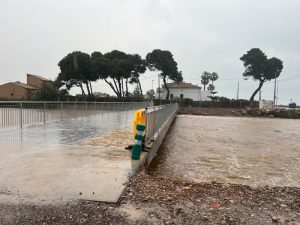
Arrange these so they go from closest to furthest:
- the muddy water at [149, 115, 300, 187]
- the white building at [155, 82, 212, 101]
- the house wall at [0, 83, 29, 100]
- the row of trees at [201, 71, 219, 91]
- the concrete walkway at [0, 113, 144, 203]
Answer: the concrete walkway at [0, 113, 144, 203], the muddy water at [149, 115, 300, 187], the house wall at [0, 83, 29, 100], the white building at [155, 82, 212, 101], the row of trees at [201, 71, 219, 91]

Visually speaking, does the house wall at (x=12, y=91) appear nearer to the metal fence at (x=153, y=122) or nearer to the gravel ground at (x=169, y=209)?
the metal fence at (x=153, y=122)

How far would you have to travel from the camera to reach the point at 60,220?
395cm

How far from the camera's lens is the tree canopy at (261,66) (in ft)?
241

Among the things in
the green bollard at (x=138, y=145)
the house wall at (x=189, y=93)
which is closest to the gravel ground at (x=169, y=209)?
the green bollard at (x=138, y=145)

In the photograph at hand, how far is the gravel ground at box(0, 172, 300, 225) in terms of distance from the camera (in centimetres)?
404

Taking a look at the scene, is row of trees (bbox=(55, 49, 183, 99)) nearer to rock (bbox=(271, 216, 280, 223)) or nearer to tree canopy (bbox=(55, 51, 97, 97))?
tree canopy (bbox=(55, 51, 97, 97))

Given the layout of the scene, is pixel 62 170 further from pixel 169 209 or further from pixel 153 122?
pixel 153 122

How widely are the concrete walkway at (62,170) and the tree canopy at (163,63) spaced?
5933 centimetres

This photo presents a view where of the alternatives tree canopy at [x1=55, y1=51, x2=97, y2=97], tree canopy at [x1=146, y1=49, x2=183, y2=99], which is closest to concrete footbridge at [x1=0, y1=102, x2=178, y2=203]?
tree canopy at [x1=55, y1=51, x2=97, y2=97]

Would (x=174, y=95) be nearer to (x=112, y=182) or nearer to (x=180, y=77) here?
(x=180, y=77)

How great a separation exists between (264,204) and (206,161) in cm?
598

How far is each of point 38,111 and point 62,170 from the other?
9524 mm

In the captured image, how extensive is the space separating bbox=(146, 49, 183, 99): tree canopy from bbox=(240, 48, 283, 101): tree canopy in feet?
58.4

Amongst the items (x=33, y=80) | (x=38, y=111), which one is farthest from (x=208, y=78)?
(x=38, y=111)
